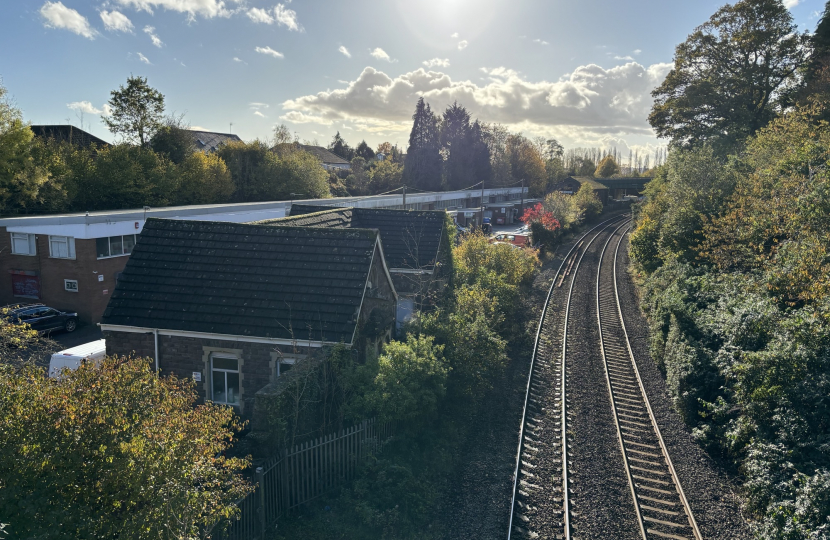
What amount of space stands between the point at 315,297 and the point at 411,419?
4.15 meters

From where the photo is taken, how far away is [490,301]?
20.5 meters

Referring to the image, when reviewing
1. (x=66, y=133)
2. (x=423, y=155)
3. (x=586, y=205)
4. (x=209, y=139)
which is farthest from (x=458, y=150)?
(x=66, y=133)

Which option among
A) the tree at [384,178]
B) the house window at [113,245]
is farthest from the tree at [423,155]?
the house window at [113,245]

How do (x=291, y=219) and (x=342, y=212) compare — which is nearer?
(x=291, y=219)

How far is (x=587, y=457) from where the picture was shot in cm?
1250

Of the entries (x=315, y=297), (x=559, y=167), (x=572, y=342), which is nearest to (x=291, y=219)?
(x=315, y=297)

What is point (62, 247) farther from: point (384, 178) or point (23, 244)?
point (384, 178)

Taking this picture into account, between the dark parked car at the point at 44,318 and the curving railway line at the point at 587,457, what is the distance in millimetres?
21969

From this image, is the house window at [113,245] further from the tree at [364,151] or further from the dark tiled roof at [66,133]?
the tree at [364,151]

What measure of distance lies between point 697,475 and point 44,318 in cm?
2664

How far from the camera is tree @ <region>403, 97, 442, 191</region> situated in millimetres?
79875

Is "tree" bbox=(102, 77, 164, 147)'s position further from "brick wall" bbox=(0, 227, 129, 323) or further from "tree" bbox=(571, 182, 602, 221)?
"tree" bbox=(571, 182, 602, 221)

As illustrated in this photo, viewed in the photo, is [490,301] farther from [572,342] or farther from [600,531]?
[600,531]

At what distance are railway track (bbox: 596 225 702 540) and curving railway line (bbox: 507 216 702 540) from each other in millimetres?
21
